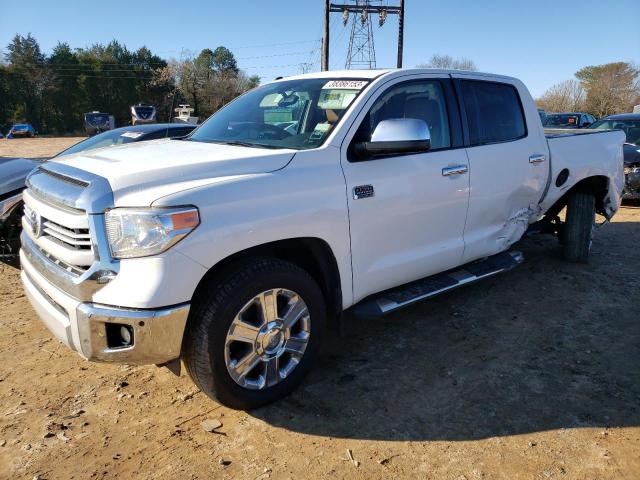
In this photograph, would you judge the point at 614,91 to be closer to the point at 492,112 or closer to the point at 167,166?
the point at 492,112

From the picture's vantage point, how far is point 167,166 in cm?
263

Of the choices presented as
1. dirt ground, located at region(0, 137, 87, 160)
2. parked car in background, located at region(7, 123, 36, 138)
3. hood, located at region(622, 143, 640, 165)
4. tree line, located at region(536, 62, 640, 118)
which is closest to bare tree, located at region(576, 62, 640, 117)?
tree line, located at region(536, 62, 640, 118)

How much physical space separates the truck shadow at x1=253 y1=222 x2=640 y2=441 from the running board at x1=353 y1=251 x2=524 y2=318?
1.40 feet

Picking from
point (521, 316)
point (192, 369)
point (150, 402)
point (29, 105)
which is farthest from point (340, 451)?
point (29, 105)

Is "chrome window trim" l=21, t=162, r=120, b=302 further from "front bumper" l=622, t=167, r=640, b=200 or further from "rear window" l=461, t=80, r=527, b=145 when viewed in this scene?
"front bumper" l=622, t=167, r=640, b=200

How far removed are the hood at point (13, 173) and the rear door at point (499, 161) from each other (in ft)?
15.6

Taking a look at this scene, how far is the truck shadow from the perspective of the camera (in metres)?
2.81

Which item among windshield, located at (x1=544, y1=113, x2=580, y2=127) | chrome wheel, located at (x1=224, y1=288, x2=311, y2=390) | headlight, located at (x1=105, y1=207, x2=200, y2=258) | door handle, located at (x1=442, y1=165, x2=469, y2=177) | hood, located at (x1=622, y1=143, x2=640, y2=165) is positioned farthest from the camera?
windshield, located at (x1=544, y1=113, x2=580, y2=127)

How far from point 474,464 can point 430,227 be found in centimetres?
160

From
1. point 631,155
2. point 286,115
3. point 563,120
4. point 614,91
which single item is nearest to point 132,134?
point 286,115

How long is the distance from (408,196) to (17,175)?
4677 mm

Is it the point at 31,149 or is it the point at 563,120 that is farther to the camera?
the point at 31,149

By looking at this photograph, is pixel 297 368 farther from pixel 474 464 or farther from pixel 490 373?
pixel 490 373

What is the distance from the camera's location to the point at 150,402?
9.86 feet
